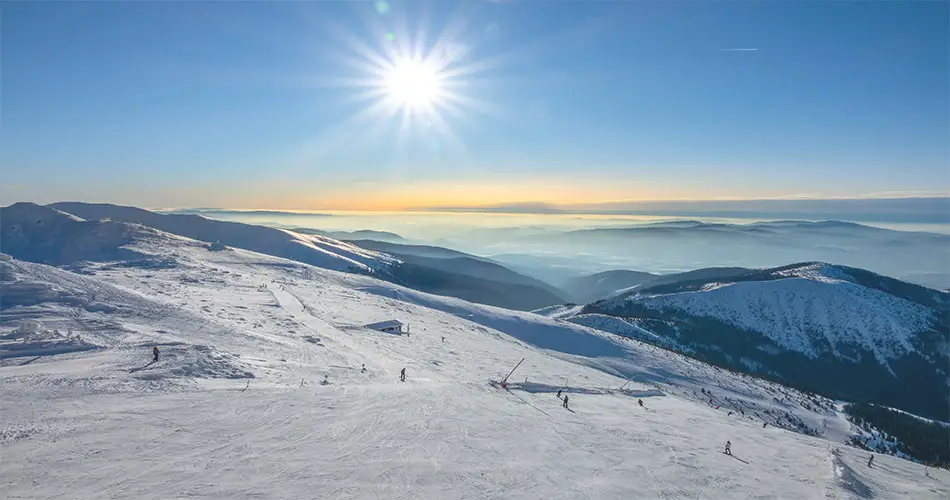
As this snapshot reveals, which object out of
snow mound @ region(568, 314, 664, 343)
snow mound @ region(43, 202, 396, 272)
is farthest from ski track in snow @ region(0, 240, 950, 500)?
snow mound @ region(43, 202, 396, 272)

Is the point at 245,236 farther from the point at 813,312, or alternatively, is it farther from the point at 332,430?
the point at 813,312

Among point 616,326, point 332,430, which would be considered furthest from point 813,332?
point 332,430

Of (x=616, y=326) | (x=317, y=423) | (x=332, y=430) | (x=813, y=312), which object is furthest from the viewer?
(x=813, y=312)

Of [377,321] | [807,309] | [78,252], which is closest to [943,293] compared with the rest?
[807,309]

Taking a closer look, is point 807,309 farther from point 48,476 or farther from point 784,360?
point 48,476

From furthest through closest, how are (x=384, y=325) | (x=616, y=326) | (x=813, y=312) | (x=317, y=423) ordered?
(x=813, y=312) < (x=616, y=326) < (x=384, y=325) < (x=317, y=423)
